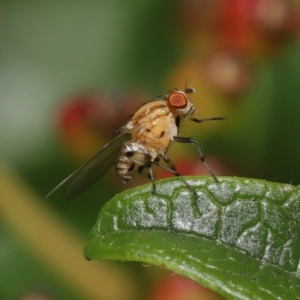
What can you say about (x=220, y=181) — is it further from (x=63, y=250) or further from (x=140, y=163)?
(x=63, y=250)

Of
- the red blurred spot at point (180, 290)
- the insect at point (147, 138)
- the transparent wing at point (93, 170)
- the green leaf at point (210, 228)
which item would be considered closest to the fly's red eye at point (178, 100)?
the insect at point (147, 138)

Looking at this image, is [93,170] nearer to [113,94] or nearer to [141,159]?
[141,159]

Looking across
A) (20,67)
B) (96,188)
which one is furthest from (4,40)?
(96,188)

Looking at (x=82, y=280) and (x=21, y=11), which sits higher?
Result: (x=21, y=11)

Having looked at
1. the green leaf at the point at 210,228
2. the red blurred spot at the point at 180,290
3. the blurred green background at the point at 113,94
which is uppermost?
the green leaf at the point at 210,228

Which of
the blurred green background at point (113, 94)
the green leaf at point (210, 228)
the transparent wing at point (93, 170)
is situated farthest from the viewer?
the blurred green background at point (113, 94)

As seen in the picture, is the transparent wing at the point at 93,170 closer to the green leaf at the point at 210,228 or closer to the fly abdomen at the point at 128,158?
the fly abdomen at the point at 128,158
